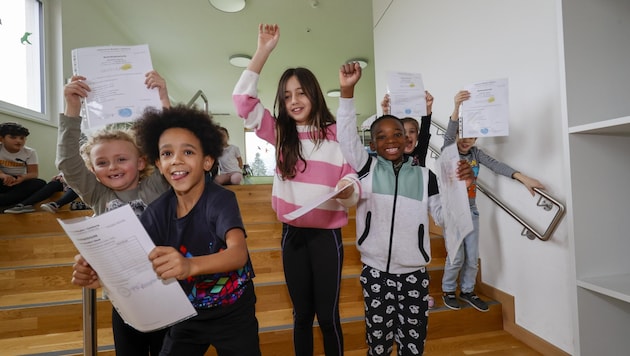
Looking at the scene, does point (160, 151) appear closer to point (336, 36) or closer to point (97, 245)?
point (97, 245)

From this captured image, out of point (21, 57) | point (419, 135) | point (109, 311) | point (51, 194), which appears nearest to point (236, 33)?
point (21, 57)

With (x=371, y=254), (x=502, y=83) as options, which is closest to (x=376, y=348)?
(x=371, y=254)

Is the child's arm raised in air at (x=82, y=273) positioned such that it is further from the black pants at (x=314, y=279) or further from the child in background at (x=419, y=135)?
the child in background at (x=419, y=135)

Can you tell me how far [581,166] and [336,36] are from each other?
4.84 meters

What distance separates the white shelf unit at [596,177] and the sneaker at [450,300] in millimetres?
965

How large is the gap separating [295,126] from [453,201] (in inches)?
26.0

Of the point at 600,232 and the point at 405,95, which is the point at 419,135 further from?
the point at 600,232

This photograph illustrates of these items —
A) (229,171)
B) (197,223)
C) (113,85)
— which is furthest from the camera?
(229,171)

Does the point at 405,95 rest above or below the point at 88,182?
above

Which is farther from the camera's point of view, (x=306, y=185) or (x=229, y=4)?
(x=229, y=4)

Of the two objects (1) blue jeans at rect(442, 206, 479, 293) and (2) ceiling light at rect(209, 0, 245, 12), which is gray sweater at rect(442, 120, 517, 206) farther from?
(2) ceiling light at rect(209, 0, 245, 12)

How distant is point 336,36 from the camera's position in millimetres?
5090

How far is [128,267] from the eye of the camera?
55cm

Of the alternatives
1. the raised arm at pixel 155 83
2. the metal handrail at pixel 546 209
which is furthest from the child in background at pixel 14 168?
the metal handrail at pixel 546 209
